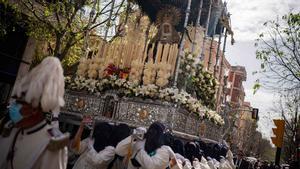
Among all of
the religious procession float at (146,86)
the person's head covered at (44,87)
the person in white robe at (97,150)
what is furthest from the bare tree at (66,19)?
the person's head covered at (44,87)

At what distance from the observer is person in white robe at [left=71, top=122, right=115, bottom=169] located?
7.35 meters

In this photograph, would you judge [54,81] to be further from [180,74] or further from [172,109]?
[180,74]

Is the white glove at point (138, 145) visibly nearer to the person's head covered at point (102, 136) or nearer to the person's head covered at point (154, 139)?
the person's head covered at point (154, 139)

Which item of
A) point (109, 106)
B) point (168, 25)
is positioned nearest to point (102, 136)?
point (109, 106)

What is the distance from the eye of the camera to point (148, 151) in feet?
21.7

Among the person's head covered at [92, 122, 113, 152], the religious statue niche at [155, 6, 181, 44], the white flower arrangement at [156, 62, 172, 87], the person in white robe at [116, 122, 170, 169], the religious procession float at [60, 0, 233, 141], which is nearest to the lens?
the person in white robe at [116, 122, 170, 169]

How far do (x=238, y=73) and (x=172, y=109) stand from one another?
6901 cm

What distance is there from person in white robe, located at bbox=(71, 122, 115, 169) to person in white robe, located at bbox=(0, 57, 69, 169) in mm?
3415

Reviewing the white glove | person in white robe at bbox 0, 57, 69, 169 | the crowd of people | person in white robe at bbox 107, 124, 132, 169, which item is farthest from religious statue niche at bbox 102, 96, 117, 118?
person in white robe at bbox 0, 57, 69, 169

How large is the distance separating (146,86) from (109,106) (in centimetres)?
139

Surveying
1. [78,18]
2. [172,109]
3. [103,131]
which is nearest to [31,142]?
[103,131]

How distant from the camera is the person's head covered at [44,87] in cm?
373

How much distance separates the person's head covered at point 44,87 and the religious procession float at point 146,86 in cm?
657

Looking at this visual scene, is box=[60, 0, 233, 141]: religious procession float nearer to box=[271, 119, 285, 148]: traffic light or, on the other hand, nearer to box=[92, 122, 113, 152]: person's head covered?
box=[271, 119, 285, 148]: traffic light
